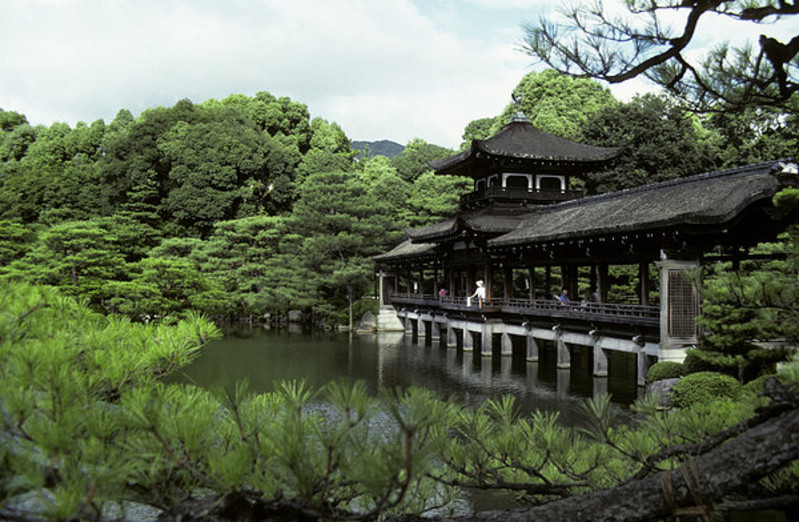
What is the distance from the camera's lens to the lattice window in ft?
39.6

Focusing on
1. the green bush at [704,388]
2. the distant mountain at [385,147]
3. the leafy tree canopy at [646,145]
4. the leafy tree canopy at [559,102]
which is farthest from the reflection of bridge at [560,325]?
the distant mountain at [385,147]

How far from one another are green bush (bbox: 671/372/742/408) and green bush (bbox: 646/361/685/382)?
1.51 m

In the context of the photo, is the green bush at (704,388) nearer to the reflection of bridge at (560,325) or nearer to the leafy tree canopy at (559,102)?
the reflection of bridge at (560,325)

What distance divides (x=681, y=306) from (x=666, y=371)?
6.20ft

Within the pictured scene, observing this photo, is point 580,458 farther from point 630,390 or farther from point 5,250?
point 5,250

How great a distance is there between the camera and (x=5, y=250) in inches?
810

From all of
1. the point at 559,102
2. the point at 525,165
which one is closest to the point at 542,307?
the point at 525,165

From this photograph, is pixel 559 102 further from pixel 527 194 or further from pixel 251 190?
pixel 251 190

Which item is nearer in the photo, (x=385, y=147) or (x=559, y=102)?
(x=559, y=102)

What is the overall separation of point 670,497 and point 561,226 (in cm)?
1517

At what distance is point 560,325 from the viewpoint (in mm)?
16328

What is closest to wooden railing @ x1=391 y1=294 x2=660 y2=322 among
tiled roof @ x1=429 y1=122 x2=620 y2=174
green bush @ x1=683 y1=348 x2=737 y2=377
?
green bush @ x1=683 y1=348 x2=737 y2=377

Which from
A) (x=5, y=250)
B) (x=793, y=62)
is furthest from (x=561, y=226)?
(x=5, y=250)

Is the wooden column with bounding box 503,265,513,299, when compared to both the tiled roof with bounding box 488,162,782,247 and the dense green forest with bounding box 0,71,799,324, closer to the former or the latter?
the tiled roof with bounding box 488,162,782,247
